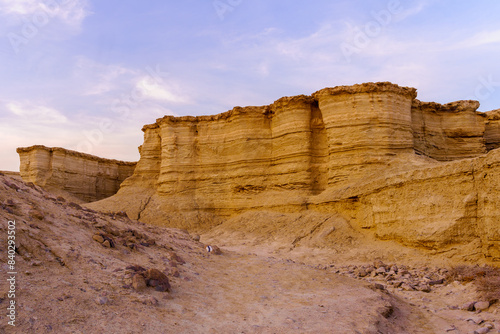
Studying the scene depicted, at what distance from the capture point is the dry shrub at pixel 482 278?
6613mm

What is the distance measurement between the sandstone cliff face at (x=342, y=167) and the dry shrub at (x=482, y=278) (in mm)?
922

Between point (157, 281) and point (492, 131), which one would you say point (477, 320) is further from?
point (492, 131)

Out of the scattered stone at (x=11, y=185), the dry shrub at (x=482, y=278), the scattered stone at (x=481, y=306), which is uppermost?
the scattered stone at (x=11, y=185)

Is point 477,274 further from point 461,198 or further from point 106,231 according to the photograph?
point 106,231

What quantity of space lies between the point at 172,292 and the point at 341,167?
42.0 feet

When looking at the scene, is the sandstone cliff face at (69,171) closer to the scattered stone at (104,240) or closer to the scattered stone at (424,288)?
the scattered stone at (104,240)

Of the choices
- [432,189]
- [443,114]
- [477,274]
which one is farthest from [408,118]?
[477,274]

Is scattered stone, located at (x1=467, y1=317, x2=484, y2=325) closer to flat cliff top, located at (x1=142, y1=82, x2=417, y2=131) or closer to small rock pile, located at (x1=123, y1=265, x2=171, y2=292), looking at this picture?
small rock pile, located at (x1=123, y1=265, x2=171, y2=292)

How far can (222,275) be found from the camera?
7.53 metres

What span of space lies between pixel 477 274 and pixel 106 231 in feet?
26.6

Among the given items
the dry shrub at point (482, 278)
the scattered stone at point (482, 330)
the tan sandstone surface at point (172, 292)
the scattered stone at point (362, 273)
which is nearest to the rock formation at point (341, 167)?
the dry shrub at point (482, 278)

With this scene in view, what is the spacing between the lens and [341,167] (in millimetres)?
17000

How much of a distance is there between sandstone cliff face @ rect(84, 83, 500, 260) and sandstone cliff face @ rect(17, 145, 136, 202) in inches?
276

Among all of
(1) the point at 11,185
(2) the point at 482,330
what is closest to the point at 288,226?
(2) the point at 482,330
